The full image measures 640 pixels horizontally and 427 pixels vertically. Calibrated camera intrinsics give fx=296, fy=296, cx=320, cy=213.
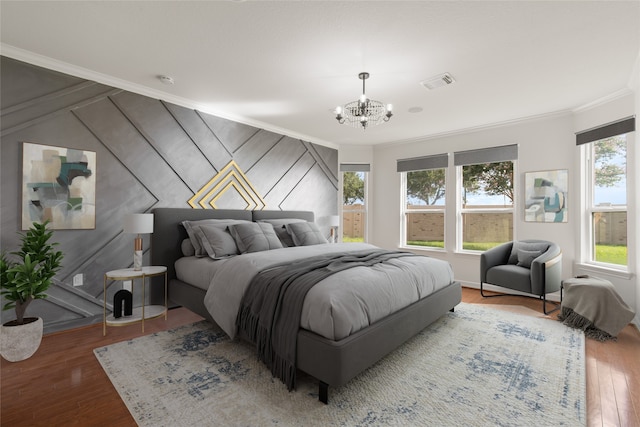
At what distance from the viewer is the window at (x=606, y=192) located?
11.5 ft

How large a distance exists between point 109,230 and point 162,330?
1.20m

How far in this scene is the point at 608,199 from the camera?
3672 millimetres

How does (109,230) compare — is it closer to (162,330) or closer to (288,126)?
(162,330)

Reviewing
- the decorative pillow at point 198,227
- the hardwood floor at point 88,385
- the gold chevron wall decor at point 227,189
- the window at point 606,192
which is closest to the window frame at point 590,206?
the window at point 606,192

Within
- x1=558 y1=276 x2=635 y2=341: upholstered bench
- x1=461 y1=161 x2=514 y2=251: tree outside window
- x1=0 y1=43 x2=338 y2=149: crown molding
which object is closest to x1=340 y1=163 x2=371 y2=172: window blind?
x1=461 y1=161 x2=514 y2=251: tree outside window

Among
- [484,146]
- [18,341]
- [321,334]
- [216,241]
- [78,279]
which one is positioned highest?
[484,146]

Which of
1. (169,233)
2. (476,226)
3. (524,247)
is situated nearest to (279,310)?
(169,233)

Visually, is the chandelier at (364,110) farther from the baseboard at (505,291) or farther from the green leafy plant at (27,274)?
the baseboard at (505,291)

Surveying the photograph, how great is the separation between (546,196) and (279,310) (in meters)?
4.21

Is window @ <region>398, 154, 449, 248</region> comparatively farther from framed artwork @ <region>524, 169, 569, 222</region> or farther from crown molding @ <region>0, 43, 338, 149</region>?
crown molding @ <region>0, 43, 338, 149</region>

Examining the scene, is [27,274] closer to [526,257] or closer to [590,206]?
[526,257]

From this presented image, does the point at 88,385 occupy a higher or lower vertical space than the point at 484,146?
lower

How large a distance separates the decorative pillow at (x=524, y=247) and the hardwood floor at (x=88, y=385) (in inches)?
50.8

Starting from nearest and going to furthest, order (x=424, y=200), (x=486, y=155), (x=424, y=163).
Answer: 1. (x=486, y=155)
2. (x=424, y=163)
3. (x=424, y=200)
